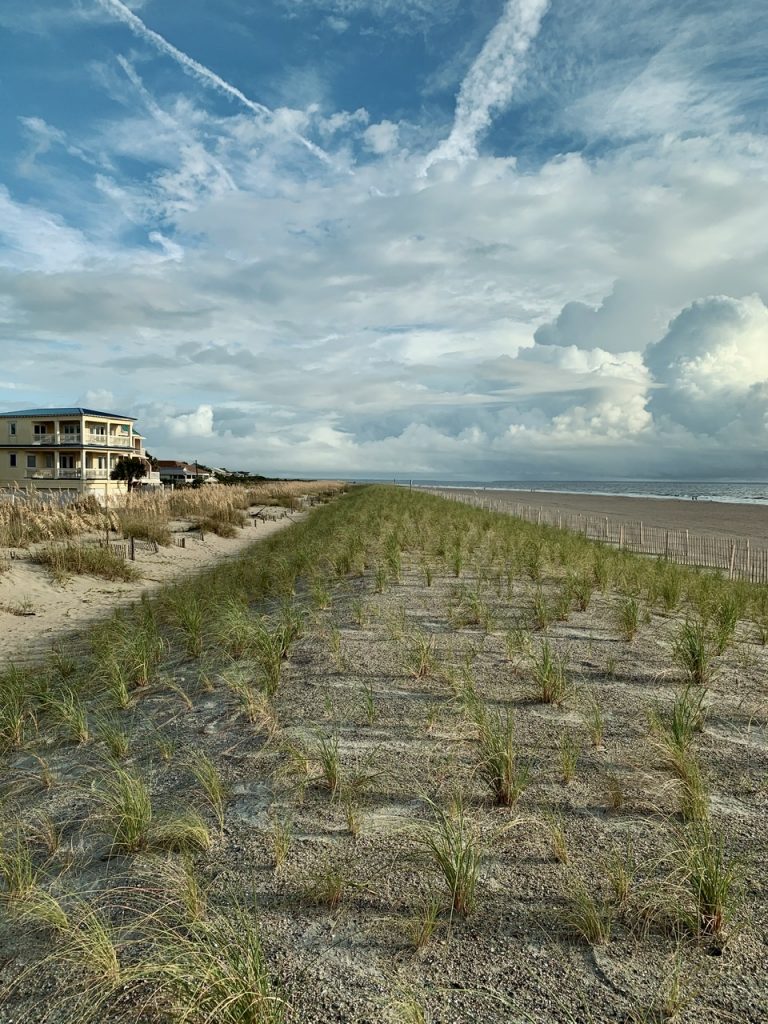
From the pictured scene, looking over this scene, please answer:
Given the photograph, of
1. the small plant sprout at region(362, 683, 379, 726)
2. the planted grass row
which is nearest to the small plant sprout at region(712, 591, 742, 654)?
the planted grass row

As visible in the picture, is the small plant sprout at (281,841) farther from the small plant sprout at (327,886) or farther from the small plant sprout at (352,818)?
the small plant sprout at (352,818)

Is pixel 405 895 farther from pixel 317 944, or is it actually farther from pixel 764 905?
pixel 764 905

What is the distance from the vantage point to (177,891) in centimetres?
302

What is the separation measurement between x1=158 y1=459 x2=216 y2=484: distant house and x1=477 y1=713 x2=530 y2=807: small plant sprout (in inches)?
2973

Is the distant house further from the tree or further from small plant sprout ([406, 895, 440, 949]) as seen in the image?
small plant sprout ([406, 895, 440, 949])

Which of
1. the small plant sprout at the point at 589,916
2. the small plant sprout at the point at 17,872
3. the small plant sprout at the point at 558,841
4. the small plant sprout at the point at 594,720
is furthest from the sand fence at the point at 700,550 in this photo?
the small plant sprout at the point at 17,872

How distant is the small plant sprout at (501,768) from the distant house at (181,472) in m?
75.5

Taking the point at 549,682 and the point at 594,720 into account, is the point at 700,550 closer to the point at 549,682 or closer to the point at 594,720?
the point at 549,682

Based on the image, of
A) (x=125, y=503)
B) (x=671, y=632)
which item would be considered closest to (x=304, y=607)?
(x=671, y=632)

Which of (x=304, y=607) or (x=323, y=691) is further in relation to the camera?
(x=304, y=607)

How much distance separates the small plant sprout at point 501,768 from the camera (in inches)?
150

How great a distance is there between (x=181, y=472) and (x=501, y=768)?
86.0m

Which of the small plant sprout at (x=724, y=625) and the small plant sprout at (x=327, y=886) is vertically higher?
the small plant sprout at (x=724, y=625)

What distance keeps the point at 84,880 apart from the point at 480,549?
35.6 feet
